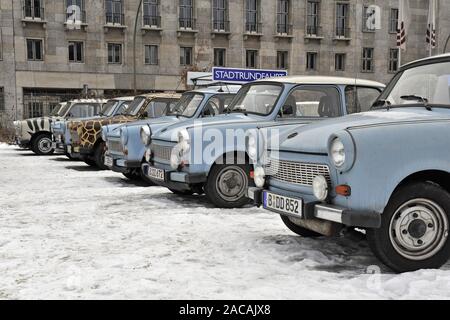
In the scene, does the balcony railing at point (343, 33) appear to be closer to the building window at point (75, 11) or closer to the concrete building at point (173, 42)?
the concrete building at point (173, 42)

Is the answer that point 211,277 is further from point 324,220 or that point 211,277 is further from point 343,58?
point 343,58

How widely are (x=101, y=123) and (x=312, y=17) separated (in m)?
32.2

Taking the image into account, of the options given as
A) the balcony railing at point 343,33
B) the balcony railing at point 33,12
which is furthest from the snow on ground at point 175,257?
the balcony railing at point 343,33

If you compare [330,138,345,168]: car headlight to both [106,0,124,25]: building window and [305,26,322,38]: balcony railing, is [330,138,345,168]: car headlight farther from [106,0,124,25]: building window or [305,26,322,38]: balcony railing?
[305,26,322,38]: balcony railing

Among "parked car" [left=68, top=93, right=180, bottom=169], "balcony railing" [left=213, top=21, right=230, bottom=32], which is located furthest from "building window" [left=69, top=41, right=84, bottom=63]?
"parked car" [left=68, top=93, right=180, bottom=169]

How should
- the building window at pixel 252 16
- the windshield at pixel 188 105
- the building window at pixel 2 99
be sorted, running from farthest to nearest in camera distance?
the building window at pixel 252 16 < the building window at pixel 2 99 < the windshield at pixel 188 105

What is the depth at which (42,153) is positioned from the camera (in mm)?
17656

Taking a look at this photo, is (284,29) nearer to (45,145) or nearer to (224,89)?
(45,145)

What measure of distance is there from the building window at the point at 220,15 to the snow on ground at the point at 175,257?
105ft

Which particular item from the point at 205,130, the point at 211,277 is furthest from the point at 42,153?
the point at 211,277

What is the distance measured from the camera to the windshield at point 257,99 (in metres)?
7.50

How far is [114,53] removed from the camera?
35938 millimetres

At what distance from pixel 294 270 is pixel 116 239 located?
2139mm

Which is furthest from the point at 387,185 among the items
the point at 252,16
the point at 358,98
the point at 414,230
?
the point at 252,16
